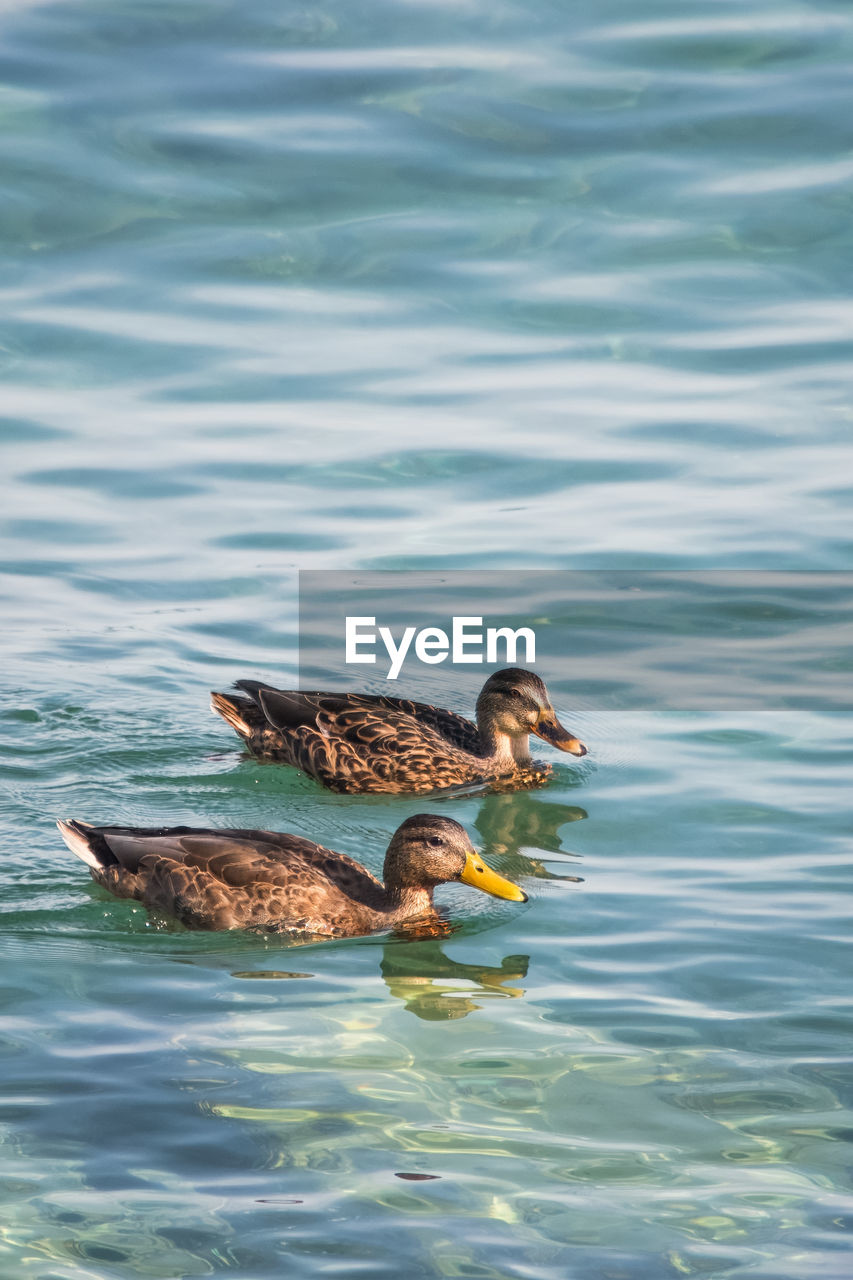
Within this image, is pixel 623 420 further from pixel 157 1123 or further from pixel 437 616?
pixel 157 1123

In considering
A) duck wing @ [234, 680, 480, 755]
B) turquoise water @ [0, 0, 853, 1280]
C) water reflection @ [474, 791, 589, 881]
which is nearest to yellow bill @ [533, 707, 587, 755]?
turquoise water @ [0, 0, 853, 1280]

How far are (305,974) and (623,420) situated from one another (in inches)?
342

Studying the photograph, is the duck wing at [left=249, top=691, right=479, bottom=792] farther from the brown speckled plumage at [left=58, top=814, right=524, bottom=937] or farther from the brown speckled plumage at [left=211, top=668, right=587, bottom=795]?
the brown speckled plumage at [left=58, top=814, right=524, bottom=937]

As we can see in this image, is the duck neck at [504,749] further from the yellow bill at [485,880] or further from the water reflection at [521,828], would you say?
the yellow bill at [485,880]

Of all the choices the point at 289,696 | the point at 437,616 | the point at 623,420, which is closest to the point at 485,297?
the point at 623,420

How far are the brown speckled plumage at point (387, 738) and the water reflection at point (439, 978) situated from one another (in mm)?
2593

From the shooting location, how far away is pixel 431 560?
14.0m

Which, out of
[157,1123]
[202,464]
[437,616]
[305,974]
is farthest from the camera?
[202,464]

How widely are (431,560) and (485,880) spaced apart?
5.16 meters

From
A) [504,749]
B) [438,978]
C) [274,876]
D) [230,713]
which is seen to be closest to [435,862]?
[274,876]

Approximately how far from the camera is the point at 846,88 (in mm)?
21344

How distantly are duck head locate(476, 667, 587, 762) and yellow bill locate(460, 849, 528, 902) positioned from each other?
2206 millimetres

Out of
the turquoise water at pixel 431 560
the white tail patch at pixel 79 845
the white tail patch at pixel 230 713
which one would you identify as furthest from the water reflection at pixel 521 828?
the white tail patch at pixel 79 845

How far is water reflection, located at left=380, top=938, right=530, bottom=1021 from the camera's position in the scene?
8.11 m
